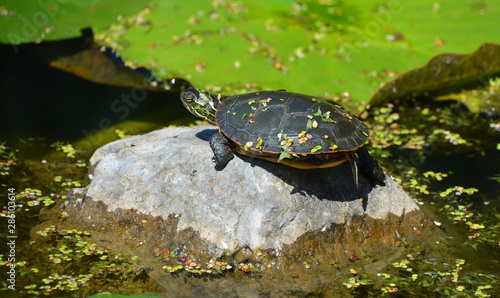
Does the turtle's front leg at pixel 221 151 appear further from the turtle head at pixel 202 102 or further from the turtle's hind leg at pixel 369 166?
the turtle's hind leg at pixel 369 166

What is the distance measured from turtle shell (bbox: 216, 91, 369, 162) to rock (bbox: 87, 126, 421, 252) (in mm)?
276

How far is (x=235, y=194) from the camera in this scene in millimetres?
4195

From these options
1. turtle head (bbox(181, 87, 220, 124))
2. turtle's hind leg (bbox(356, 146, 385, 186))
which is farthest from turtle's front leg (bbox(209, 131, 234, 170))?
turtle's hind leg (bbox(356, 146, 385, 186))

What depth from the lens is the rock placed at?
13.5 ft

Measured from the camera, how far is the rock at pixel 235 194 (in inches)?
162

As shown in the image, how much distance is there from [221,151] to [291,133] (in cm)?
64

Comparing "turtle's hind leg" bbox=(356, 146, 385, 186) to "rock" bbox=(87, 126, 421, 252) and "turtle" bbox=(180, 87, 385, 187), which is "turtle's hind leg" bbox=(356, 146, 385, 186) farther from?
"rock" bbox=(87, 126, 421, 252)

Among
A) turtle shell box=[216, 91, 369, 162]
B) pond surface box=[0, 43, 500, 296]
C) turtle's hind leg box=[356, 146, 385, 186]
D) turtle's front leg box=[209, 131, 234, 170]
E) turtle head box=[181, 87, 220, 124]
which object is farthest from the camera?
turtle head box=[181, 87, 220, 124]

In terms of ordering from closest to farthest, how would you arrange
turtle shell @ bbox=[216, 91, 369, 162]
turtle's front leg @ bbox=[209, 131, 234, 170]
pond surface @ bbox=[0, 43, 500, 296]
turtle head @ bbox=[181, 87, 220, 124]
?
pond surface @ bbox=[0, 43, 500, 296]
turtle shell @ bbox=[216, 91, 369, 162]
turtle's front leg @ bbox=[209, 131, 234, 170]
turtle head @ bbox=[181, 87, 220, 124]

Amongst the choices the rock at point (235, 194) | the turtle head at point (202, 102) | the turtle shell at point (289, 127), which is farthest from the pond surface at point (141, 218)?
the turtle head at point (202, 102)

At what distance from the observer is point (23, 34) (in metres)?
7.32

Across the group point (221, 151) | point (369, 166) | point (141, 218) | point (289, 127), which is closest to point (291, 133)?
point (289, 127)

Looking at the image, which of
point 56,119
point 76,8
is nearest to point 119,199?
point 56,119

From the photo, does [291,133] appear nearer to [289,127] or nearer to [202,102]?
[289,127]
